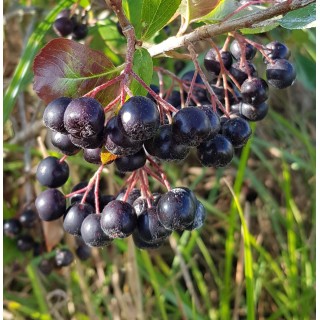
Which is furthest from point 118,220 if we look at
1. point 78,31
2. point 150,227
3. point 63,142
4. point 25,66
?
point 78,31

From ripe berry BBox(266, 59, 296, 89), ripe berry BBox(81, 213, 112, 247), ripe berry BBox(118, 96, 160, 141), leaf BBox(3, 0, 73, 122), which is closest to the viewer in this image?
ripe berry BBox(118, 96, 160, 141)

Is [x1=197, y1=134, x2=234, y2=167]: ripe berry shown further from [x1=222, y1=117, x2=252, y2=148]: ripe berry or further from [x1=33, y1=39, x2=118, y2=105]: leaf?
[x1=33, y1=39, x2=118, y2=105]: leaf

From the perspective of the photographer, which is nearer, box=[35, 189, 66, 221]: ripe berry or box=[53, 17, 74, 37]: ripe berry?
box=[35, 189, 66, 221]: ripe berry

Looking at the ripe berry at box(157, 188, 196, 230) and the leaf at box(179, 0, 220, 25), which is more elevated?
the leaf at box(179, 0, 220, 25)

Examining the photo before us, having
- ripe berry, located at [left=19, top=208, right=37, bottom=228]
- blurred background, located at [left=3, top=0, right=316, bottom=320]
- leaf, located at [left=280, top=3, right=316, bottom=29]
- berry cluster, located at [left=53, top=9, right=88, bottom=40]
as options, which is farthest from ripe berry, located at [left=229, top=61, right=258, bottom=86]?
ripe berry, located at [left=19, top=208, right=37, bottom=228]

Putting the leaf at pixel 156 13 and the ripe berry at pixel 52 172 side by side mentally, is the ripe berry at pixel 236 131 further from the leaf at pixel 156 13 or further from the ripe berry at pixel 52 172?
the ripe berry at pixel 52 172

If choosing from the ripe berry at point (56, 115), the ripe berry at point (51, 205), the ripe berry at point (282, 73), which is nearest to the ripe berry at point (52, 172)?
the ripe berry at point (51, 205)

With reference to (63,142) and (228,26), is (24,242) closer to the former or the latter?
(63,142)
